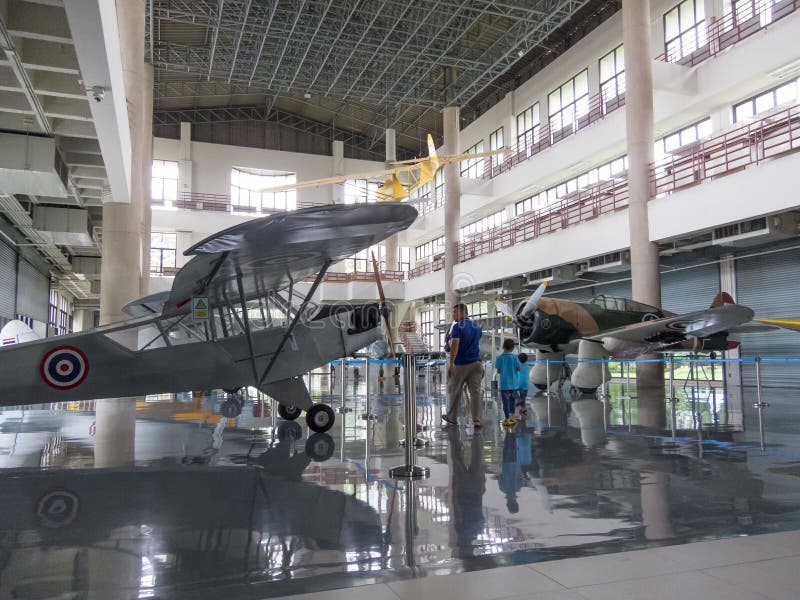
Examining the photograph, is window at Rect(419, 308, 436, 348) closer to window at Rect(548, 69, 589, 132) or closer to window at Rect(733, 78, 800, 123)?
window at Rect(548, 69, 589, 132)

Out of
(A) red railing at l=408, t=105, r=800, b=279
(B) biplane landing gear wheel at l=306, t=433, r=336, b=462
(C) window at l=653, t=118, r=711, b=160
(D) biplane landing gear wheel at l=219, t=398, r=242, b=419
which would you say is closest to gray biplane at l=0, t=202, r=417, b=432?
(B) biplane landing gear wheel at l=306, t=433, r=336, b=462

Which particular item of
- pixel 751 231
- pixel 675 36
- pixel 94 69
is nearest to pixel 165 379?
pixel 94 69

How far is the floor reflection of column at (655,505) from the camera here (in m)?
3.56

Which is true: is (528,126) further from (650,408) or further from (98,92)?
(98,92)

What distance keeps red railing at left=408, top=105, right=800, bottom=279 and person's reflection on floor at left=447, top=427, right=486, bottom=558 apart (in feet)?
39.9

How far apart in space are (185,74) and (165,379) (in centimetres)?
3398

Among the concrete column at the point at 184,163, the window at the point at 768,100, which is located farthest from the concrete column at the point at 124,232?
the concrete column at the point at 184,163

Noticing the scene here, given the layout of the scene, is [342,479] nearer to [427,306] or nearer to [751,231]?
[751,231]

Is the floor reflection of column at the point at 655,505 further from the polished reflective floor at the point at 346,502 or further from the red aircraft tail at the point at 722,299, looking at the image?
the red aircraft tail at the point at 722,299

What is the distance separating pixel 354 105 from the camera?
4031 centimetres

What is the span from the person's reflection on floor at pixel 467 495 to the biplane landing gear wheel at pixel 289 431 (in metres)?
2.22

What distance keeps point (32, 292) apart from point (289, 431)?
873 inches

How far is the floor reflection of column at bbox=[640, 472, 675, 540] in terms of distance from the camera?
356 cm

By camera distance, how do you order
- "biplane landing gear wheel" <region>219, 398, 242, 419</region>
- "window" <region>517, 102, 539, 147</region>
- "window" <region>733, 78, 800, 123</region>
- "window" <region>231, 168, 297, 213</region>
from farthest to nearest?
"window" <region>231, 168, 297, 213</region> < "window" <region>517, 102, 539, 147</region> < "window" <region>733, 78, 800, 123</region> < "biplane landing gear wheel" <region>219, 398, 242, 419</region>
